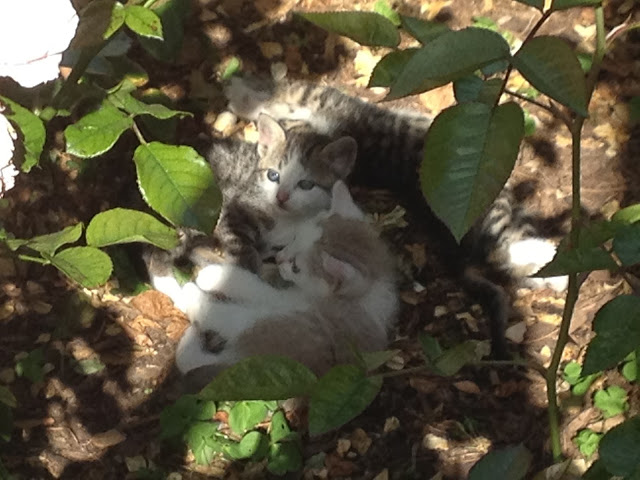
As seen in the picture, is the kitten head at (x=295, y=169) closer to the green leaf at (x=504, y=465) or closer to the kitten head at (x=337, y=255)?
the kitten head at (x=337, y=255)

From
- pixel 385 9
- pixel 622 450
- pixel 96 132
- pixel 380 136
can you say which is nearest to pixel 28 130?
pixel 96 132

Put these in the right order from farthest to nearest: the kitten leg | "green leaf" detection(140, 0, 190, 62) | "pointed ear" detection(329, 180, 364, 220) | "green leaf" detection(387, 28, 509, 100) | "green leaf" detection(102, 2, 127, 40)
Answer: "pointed ear" detection(329, 180, 364, 220) → the kitten leg → "green leaf" detection(140, 0, 190, 62) → "green leaf" detection(102, 2, 127, 40) → "green leaf" detection(387, 28, 509, 100)

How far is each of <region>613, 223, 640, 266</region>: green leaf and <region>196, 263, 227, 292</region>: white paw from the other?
163 centimetres

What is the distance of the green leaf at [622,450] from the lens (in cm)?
92

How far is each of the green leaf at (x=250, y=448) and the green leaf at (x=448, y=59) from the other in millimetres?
1423

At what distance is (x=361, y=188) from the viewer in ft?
9.23

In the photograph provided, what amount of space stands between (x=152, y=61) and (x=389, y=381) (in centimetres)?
124

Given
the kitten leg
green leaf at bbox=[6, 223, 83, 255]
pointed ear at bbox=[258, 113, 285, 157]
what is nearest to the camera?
green leaf at bbox=[6, 223, 83, 255]

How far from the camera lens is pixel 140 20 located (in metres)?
1.19

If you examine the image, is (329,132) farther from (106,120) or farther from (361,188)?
(106,120)

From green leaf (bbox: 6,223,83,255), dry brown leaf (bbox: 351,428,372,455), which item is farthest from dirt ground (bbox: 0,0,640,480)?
green leaf (bbox: 6,223,83,255)

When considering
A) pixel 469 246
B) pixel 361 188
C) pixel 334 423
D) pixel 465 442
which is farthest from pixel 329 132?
pixel 334 423

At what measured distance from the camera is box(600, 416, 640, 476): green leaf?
3.01ft

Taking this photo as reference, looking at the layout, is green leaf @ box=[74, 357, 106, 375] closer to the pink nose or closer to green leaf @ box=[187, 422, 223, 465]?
green leaf @ box=[187, 422, 223, 465]
